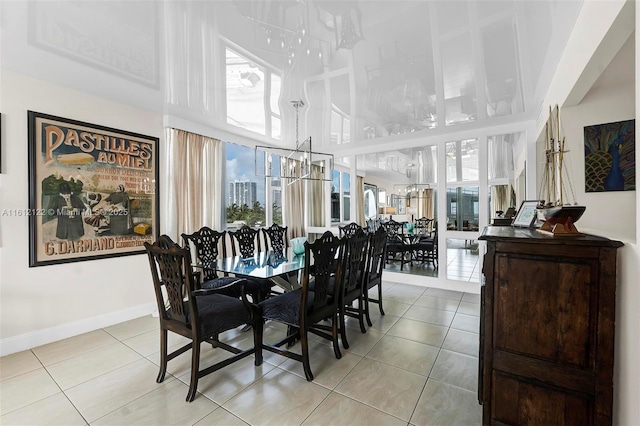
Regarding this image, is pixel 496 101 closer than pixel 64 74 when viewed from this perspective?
No

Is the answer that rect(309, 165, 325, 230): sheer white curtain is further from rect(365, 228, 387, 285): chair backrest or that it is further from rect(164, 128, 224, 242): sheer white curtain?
rect(365, 228, 387, 285): chair backrest

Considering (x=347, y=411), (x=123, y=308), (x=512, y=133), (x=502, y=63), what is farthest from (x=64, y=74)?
(x=512, y=133)

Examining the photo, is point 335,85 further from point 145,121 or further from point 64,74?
point 64,74

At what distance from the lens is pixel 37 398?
76.9 inches

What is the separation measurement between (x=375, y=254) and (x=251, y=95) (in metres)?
2.64

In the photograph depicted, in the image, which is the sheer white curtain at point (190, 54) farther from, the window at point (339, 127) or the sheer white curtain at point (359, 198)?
the sheer white curtain at point (359, 198)

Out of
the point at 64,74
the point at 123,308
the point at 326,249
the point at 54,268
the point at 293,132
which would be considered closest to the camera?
the point at 326,249

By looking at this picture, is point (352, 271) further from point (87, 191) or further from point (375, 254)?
point (87, 191)

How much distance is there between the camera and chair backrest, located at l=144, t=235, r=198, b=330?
188 cm

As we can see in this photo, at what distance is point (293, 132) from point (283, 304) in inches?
139

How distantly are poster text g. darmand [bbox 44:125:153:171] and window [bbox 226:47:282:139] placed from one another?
128cm

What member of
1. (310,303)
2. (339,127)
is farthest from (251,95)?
(310,303)

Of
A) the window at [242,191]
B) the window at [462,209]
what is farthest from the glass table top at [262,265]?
the window at [462,209]

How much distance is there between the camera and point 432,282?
4.69m
